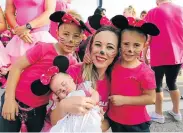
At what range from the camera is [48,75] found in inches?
49.9

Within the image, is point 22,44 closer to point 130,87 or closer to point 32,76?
point 32,76

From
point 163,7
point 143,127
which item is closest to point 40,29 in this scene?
point 143,127

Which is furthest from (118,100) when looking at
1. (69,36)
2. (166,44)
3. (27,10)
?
(166,44)

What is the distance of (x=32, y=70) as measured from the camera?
1395 millimetres

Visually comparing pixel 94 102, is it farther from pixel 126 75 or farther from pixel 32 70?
pixel 32 70

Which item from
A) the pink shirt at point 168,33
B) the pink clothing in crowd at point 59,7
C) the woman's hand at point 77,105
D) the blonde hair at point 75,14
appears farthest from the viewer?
the pink shirt at point 168,33

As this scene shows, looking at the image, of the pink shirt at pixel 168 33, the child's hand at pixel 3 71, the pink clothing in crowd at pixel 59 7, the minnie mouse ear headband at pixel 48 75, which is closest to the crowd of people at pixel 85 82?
the minnie mouse ear headband at pixel 48 75

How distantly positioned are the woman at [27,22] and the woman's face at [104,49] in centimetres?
47

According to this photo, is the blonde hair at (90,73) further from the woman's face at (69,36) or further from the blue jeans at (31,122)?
the blue jeans at (31,122)

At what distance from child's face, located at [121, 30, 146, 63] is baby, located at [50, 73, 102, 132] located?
0.23 metres

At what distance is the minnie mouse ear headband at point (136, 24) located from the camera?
1265mm

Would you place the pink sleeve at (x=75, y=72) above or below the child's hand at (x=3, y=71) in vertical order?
above

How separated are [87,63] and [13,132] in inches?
22.8

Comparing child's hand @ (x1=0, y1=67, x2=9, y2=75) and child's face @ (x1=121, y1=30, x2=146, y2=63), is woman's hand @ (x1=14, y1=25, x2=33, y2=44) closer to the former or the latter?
child's hand @ (x1=0, y1=67, x2=9, y2=75)
